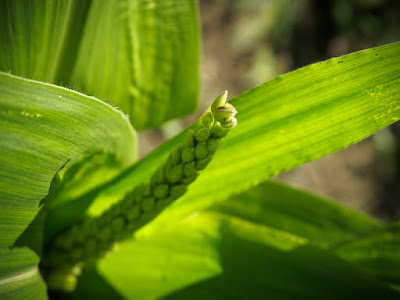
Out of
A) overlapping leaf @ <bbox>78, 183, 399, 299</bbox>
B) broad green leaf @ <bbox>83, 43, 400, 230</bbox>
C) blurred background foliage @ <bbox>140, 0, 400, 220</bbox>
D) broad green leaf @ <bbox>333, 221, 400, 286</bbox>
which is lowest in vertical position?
overlapping leaf @ <bbox>78, 183, 399, 299</bbox>

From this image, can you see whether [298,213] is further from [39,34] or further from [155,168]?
[39,34]

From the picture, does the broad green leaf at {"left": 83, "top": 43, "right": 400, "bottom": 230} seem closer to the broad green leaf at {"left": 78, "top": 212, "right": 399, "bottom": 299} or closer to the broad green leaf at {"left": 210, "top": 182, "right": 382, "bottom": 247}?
the broad green leaf at {"left": 78, "top": 212, "right": 399, "bottom": 299}

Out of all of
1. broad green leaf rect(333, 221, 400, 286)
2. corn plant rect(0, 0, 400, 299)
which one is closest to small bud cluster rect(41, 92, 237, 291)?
corn plant rect(0, 0, 400, 299)

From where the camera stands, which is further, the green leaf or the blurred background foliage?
the blurred background foliage

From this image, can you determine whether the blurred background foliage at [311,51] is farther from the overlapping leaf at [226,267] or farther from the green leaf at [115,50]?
the overlapping leaf at [226,267]

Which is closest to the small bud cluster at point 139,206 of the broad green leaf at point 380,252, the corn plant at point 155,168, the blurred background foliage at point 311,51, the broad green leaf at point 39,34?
the corn plant at point 155,168

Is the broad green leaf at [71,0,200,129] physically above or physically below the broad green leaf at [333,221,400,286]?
above

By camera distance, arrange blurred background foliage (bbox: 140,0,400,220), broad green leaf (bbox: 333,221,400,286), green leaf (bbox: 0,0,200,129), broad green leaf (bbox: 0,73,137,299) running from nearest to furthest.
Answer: broad green leaf (bbox: 0,73,137,299) < green leaf (bbox: 0,0,200,129) < broad green leaf (bbox: 333,221,400,286) < blurred background foliage (bbox: 140,0,400,220)

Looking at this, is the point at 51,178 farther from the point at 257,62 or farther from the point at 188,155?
the point at 257,62
